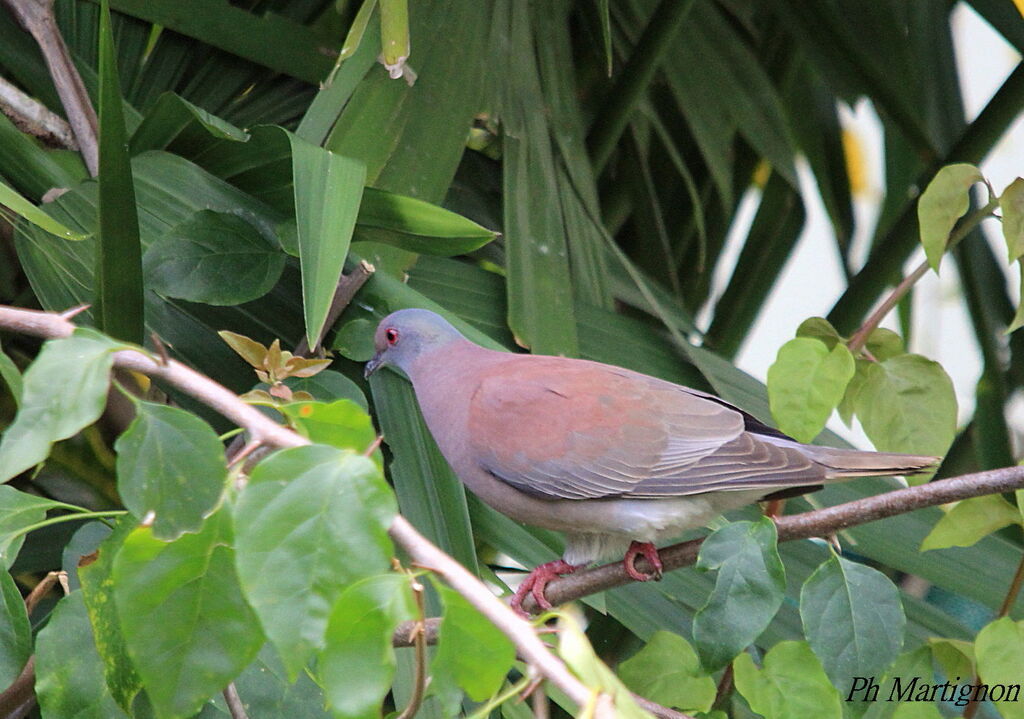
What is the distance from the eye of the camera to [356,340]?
1.49 metres

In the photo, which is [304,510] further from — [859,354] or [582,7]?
[582,7]

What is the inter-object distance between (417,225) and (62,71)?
0.66m

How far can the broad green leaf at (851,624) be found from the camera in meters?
0.99

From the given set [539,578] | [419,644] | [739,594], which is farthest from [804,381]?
[419,644]

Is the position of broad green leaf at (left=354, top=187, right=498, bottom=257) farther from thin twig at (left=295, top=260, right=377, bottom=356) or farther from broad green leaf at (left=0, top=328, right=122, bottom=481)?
broad green leaf at (left=0, top=328, right=122, bottom=481)

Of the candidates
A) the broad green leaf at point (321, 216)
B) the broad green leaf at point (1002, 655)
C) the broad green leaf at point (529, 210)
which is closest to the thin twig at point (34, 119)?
the broad green leaf at point (321, 216)

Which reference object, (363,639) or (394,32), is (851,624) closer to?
(363,639)

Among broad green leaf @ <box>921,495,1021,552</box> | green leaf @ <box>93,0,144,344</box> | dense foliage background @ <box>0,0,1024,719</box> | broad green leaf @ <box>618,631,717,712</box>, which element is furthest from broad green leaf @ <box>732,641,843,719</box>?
green leaf @ <box>93,0,144,344</box>

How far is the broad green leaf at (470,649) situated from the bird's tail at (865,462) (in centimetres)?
76

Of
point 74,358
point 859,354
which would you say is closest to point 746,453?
point 859,354

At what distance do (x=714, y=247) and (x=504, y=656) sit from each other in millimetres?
2004

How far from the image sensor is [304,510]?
0.60 m

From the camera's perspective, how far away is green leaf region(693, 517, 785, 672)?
0.96 meters

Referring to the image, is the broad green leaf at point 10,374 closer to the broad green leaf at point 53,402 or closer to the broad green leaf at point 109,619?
the broad green leaf at point 109,619
